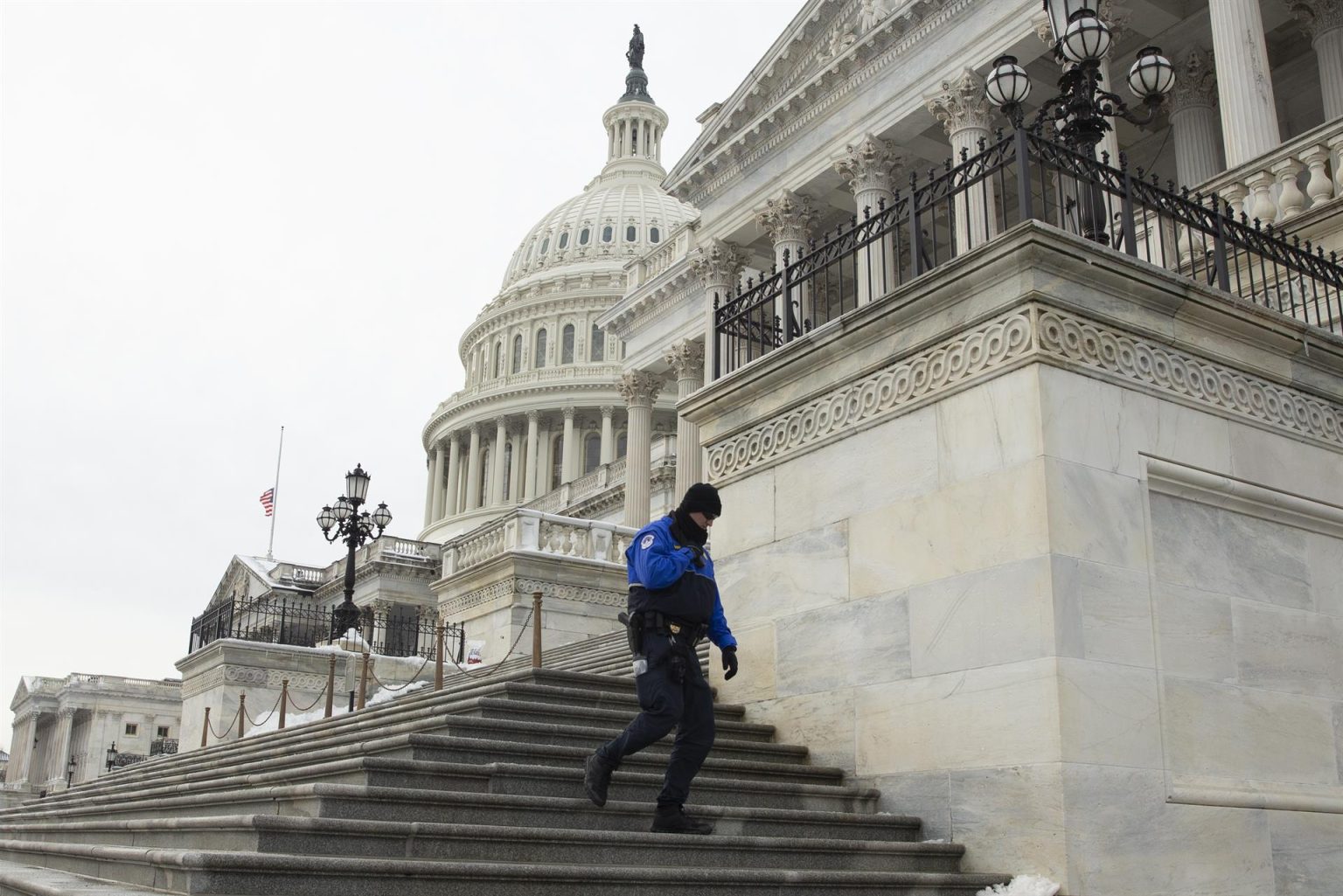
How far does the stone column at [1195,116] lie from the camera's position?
85.8 ft

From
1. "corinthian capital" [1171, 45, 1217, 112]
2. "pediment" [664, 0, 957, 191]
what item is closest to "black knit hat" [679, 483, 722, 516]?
"corinthian capital" [1171, 45, 1217, 112]

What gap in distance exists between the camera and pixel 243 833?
20.6 feet

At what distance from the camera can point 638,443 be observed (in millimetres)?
41125

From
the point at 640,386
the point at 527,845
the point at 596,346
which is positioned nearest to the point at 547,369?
the point at 596,346

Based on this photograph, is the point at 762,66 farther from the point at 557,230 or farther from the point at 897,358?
the point at 557,230

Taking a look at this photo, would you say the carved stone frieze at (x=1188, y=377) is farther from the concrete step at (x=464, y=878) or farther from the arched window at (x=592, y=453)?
the arched window at (x=592, y=453)

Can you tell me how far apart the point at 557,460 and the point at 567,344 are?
31.5ft

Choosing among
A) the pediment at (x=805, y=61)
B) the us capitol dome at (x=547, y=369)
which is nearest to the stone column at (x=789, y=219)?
the pediment at (x=805, y=61)

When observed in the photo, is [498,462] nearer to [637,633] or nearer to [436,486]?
[436,486]

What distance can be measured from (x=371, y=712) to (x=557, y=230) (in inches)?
3759

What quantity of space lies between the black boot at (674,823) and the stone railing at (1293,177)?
11.9m

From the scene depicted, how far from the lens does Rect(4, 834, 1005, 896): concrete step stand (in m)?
5.66

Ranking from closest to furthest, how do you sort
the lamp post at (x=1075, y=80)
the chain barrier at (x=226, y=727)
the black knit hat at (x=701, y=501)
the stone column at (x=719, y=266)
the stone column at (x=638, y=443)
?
1. the black knit hat at (x=701, y=501)
2. the lamp post at (x=1075, y=80)
3. the chain barrier at (x=226, y=727)
4. the stone column at (x=719, y=266)
5. the stone column at (x=638, y=443)

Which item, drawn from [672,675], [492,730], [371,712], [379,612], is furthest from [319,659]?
[379,612]
